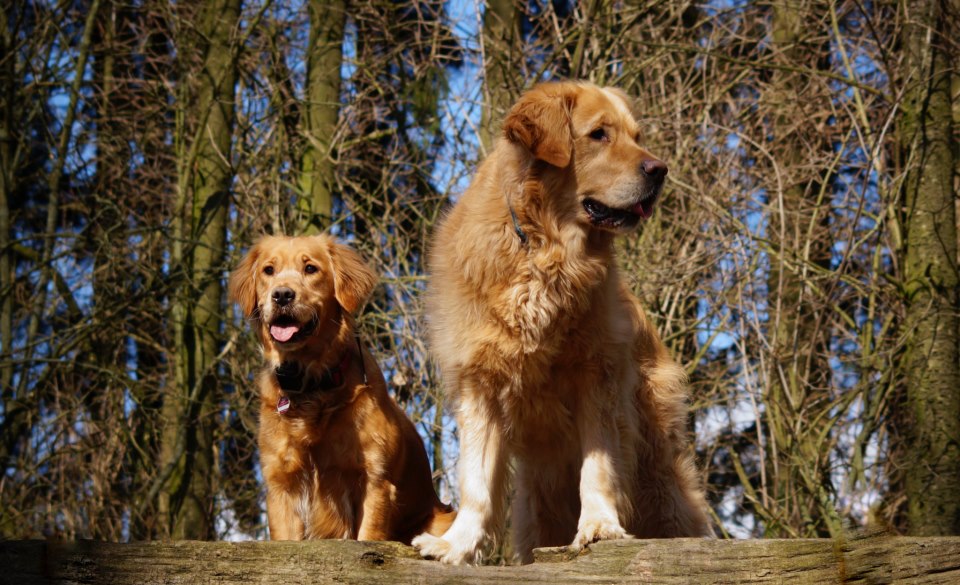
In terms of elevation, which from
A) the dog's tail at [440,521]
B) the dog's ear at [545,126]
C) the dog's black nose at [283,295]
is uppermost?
the dog's ear at [545,126]

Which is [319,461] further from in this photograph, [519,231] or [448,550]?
[519,231]

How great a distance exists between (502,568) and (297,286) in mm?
2255

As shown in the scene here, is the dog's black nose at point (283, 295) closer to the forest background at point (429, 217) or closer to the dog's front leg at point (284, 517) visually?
the dog's front leg at point (284, 517)

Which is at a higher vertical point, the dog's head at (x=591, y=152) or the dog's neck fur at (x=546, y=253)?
the dog's head at (x=591, y=152)

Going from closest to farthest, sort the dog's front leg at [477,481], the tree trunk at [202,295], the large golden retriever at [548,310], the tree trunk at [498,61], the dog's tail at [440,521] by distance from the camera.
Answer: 1. the dog's front leg at [477,481]
2. the large golden retriever at [548,310]
3. the dog's tail at [440,521]
4. the tree trunk at [498,61]
5. the tree trunk at [202,295]

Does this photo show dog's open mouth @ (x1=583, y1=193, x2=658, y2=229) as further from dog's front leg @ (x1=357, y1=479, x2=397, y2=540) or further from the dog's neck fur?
dog's front leg @ (x1=357, y1=479, x2=397, y2=540)

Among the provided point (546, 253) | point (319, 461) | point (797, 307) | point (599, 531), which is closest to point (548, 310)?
point (546, 253)

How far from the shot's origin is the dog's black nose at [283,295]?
489cm

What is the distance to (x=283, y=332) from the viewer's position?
495cm

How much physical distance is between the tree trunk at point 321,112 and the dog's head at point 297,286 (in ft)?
12.9

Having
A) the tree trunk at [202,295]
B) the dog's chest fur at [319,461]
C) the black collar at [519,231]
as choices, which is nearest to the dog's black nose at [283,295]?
the dog's chest fur at [319,461]

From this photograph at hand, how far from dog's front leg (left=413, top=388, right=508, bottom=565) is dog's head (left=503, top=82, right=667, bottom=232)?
0.97 metres

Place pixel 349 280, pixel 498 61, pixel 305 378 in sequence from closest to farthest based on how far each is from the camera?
pixel 305 378, pixel 349 280, pixel 498 61

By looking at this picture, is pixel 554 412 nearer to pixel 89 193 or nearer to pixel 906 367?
pixel 906 367
